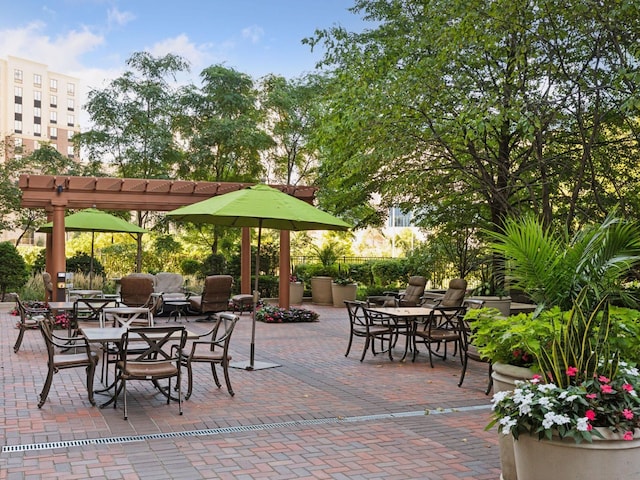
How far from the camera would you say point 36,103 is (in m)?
89.1

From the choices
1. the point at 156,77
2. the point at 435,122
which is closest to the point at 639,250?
the point at 435,122

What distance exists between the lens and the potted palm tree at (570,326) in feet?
11.8

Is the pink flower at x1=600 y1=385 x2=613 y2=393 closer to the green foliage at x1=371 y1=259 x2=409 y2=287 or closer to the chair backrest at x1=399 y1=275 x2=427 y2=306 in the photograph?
the chair backrest at x1=399 y1=275 x2=427 y2=306

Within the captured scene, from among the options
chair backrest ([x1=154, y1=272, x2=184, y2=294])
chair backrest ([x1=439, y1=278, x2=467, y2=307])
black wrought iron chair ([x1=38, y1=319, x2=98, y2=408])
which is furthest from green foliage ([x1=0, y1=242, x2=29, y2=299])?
black wrought iron chair ([x1=38, y1=319, x2=98, y2=408])

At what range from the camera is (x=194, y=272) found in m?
21.9

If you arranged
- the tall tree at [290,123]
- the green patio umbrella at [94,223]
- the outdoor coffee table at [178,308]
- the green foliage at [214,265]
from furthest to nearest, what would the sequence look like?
the tall tree at [290,123], the green foliage at [214,265], the outdoor coffee table at [178,308], the green patio umbrella at [94,223]

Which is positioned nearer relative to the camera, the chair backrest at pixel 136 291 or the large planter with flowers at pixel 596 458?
the large planter with flowers at pixel 596 458

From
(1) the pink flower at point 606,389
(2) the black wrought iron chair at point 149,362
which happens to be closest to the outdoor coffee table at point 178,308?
(2) the black wrought iron chair at point 149,362

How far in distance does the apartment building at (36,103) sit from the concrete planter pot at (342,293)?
71725 millimetres

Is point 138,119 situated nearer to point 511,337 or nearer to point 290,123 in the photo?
point 290,123

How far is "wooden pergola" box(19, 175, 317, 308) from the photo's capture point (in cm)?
1465

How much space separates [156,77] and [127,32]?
4782 millimetres

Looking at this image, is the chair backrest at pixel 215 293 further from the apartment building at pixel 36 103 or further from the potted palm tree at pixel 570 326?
the apartment building at pixel 36 103

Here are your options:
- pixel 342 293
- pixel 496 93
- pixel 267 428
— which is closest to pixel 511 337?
pixel 267 428
